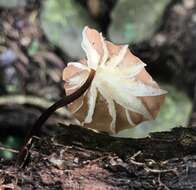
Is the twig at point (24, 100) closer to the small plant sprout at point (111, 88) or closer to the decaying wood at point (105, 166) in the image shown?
the small plant sprout at point (111, 88)

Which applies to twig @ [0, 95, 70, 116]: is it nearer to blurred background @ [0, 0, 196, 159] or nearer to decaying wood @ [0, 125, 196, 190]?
blurred background @ [0, 0, 196, 159]

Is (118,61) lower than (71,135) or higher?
higher

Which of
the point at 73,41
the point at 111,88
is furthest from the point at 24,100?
the point at 111,88

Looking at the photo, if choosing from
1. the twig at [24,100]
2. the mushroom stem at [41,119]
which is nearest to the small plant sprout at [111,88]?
the mushroom stem at [41,119]

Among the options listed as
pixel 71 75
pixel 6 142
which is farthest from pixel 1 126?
pixel 71 75

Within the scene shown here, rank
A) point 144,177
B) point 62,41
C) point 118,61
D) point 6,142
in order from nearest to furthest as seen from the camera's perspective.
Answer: point 144,177, point 118,61, point 6,142, point 62,41

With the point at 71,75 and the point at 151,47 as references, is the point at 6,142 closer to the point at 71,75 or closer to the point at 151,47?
the point at 151,47
